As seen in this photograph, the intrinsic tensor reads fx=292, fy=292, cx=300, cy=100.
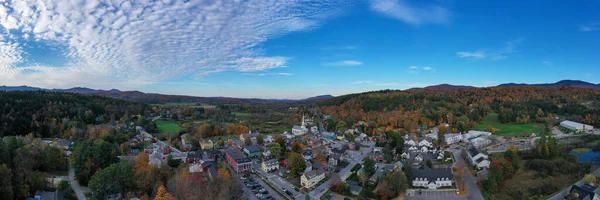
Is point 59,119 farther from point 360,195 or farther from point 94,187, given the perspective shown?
point 360,195

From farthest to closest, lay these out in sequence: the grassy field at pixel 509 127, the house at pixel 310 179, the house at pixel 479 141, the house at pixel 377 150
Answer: the grassy field at pixel 509 127, the house at pixel 479 141, the house at pixel 377 150, the house at pixel 310 179

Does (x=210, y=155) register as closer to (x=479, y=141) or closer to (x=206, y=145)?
(x=206, y=145)

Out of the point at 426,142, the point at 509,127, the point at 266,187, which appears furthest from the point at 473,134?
the point at 266,187

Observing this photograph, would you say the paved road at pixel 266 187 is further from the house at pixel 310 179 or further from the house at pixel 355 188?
the house at pixel 355 188

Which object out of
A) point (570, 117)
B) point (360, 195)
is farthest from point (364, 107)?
point (360, 195)

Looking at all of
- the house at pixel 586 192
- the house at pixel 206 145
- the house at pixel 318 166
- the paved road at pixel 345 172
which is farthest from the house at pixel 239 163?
A: the house at pixel 586 192

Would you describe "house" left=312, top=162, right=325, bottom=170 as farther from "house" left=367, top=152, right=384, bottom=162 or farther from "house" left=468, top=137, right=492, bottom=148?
"house" left=468, top=137, right=492, bottom=148
